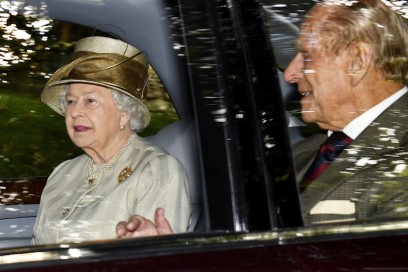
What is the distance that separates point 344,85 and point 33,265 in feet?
3.14

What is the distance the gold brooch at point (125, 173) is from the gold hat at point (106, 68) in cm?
14

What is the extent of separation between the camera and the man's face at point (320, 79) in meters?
2.77

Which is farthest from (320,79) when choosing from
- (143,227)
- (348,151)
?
(143,227)

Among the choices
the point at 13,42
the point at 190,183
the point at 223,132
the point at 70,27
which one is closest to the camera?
the point at 223,132

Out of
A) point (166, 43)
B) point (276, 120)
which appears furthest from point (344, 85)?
point (166, 43)

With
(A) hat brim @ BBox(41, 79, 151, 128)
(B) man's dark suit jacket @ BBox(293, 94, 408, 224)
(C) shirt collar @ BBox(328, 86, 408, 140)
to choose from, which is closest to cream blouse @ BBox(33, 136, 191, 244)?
(A) hat brim @ BBox(41, 79, 151, 128)

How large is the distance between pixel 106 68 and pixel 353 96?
2.69 feet

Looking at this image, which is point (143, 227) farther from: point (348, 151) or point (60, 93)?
point (60, 93)

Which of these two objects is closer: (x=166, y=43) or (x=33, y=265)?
(x=33, y=265)

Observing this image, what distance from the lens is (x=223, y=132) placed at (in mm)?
2557

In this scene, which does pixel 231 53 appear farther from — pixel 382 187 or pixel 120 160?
pixel 120 160

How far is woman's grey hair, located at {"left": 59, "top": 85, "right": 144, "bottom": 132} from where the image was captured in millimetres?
3227

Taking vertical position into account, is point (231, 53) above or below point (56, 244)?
above

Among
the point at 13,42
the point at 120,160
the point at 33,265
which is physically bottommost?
the point at 120,160
